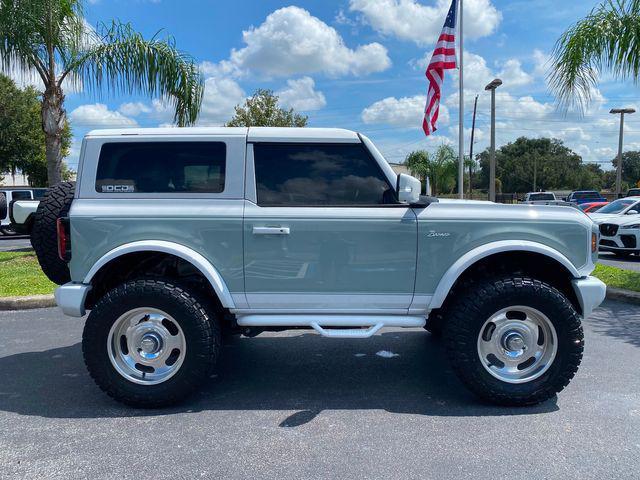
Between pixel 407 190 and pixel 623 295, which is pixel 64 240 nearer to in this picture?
pixel 407 190

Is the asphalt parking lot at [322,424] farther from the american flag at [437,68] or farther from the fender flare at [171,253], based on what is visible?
the american flag at [437,68]

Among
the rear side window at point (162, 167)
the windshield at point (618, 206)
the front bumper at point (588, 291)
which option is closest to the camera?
the front bumper at point (588, 291)

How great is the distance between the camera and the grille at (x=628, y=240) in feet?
37.8

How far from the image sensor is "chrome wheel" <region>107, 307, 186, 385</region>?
3.73 meters

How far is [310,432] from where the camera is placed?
11.0ft

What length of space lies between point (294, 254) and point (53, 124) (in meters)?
8.56

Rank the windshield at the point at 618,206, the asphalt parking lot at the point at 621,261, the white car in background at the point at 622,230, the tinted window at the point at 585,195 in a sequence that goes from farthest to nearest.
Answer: the tinted window at the point at 585,195 < the windshield at the point at 618,206 < the white car in background at the point at 622,230 < the asphalt parking lot at the point at 621,261

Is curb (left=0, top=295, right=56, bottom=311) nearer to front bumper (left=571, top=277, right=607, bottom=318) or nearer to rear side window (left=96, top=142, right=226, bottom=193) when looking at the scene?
rear side window (left=96, top=142, right=226, bottom=193)

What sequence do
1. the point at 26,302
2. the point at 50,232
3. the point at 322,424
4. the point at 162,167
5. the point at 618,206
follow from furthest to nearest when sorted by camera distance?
the point at 618,206
the point at 26,302
the point at 50,232
the point at 162,167
the point at 322,424

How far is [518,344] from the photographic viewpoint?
12.3 feet

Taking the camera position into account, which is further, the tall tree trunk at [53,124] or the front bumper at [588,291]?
the tall tree trunk at [53,124]

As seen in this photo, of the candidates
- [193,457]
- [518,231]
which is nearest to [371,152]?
[518,231]

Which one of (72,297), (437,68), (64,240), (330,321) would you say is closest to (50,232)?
(64,240)

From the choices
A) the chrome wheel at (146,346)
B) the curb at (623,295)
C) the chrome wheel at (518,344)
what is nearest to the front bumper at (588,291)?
the chrome wheel at (518,344)
